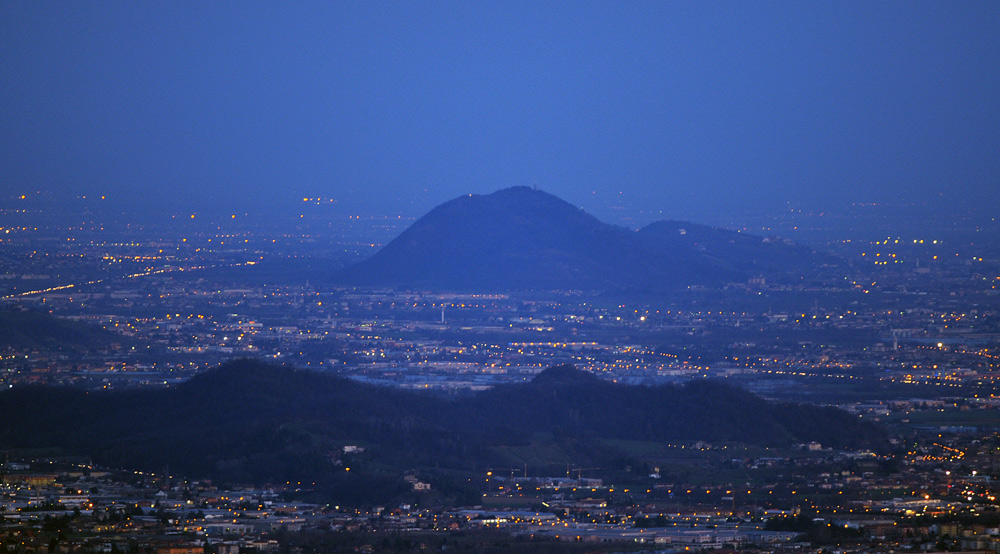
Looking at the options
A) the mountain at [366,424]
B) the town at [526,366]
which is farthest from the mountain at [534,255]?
the mountain at [366,424]

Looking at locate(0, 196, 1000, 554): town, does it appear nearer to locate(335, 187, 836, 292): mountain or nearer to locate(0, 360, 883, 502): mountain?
locate(0, 360, 883, 502): mountain

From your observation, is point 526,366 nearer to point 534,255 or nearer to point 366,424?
point 366,424

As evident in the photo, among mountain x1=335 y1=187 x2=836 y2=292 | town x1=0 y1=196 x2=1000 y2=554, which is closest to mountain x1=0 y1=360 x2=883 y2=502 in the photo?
town x1=0 y1=196 x2=1000 y2=554

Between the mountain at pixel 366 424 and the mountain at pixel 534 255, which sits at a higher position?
the mountain at pixel 534 255

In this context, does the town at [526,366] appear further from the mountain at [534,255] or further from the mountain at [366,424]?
the mountain at [534,255]

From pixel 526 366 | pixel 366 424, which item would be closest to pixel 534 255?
pixel 526 366
